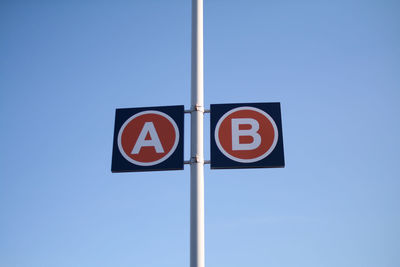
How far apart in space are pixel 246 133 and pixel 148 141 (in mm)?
1153

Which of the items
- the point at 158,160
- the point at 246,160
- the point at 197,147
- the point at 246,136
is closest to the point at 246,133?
the point at 246,136

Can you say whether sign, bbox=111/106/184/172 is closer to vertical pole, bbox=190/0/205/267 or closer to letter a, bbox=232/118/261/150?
vertical pole, bbox=190/0/205/267

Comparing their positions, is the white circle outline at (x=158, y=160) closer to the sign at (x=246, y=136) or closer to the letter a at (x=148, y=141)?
the letter a at (x=148, y=141)

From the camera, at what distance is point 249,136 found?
4809 millimetres

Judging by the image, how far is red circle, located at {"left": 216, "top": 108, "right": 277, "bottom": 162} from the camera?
4680mm

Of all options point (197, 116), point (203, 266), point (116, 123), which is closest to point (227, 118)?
point (197, 116)

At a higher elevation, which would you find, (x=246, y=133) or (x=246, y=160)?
(x=246, y=133)

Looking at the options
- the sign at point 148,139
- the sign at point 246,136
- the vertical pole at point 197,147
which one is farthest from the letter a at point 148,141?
the sign at point 246,136

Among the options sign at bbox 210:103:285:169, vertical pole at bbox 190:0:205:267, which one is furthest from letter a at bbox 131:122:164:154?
sign at bbox 210:103:285:169

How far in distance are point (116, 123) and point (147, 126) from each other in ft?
1.30

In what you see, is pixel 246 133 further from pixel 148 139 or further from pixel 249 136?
pixel 148 139

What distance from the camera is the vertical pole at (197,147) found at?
4.21 m

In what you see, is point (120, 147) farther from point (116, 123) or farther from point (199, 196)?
point (199, 196)

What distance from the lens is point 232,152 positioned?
4691mm
